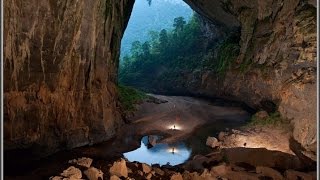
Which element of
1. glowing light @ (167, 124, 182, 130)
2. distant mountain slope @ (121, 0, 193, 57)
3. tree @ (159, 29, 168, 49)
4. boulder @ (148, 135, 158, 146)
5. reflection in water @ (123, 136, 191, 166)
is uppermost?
distant mountain slope @ (121, 0, 193, 57)

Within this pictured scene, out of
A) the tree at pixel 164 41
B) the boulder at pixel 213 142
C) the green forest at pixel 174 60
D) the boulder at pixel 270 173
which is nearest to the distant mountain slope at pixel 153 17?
the tree at pixel 164 41

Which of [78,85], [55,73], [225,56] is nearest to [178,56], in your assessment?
[225,56]

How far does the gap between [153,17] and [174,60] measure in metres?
90.0

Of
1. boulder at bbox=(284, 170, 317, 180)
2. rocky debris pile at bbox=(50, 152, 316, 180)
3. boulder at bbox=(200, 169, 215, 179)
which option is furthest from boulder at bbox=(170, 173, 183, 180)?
boulder at bbox=(284, 170, 317, 180)

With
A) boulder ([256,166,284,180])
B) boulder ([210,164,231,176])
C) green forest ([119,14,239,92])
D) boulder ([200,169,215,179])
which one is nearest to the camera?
boulder ([200,169,215,179])

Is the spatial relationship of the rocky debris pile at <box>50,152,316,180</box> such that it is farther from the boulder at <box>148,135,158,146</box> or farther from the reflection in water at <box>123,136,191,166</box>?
the boulder at <box>148,135,158,146</box>

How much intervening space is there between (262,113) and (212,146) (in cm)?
502

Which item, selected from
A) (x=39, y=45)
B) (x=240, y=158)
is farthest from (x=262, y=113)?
(x=39, y=45)

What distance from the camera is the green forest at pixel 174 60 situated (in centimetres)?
2695

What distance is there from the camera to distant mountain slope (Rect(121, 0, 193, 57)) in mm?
106488

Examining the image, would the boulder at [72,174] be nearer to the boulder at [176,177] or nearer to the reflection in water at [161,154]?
the boulder at [176,177]

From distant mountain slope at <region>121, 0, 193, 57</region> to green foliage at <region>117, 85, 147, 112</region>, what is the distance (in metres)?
79.3

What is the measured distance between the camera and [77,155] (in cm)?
1138

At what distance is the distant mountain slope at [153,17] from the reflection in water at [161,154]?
3476 inches
